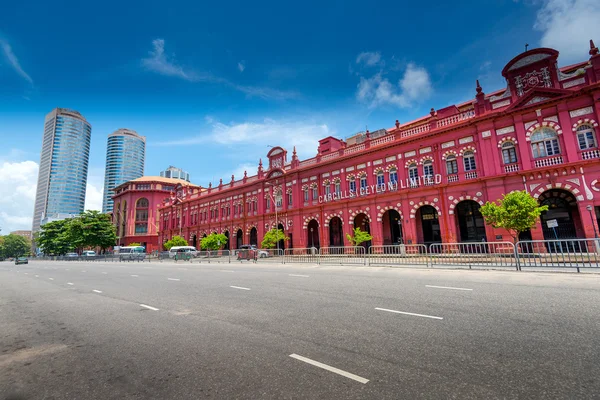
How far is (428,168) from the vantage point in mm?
25875

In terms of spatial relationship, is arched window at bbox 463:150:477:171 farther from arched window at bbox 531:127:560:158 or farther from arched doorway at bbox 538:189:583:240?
arched doorway at bbox 538:189:583:240

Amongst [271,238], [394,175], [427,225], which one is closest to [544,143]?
[427,225]

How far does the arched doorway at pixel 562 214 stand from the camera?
786 inches

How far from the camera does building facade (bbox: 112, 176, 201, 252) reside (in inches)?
2618

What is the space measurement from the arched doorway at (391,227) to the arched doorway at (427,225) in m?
2.23

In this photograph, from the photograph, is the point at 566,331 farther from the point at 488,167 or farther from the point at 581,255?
the point at 488,167

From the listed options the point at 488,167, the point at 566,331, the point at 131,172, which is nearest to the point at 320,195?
the point at 488,167

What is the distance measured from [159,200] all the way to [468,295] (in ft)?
235

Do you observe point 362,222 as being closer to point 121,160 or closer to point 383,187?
point 383,187

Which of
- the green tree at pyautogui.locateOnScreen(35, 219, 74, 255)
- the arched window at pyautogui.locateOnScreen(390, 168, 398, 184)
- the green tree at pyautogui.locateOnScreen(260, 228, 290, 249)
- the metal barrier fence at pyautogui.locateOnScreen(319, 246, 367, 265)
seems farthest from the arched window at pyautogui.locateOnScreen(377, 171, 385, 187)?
the green tree at pyautogui.locateOnScreen(35, 219, 74, 255)

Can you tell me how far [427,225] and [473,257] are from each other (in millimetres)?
13424

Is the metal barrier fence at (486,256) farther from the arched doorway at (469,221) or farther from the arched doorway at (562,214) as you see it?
the arched doorway at (469,221)

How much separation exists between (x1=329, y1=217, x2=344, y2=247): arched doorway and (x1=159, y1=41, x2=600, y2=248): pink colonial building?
0.37 feet

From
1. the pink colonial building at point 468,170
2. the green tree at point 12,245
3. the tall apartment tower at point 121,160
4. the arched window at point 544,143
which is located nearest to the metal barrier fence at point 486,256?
the pink colonial building at point 468,170
